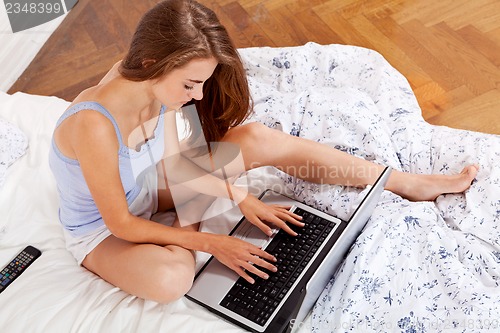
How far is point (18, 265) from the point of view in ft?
4.77

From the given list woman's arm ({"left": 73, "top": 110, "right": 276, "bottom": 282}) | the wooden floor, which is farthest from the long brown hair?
the wooden floor

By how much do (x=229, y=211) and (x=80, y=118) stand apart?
1.47ft

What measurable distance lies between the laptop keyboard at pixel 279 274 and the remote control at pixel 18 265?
47 cm

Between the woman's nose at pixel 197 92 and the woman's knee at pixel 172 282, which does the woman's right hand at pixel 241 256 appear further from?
the woman's nose at pixel 197 92

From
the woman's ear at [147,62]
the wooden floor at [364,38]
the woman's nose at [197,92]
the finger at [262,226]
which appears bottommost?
the wooden floor at [364,38]

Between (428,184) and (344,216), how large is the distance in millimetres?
222

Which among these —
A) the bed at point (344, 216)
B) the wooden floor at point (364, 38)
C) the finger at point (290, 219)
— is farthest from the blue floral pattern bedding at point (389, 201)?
the wooden floor at point (364, 38)

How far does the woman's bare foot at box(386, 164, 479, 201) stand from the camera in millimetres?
1510

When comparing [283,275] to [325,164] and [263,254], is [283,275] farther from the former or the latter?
[325,164]

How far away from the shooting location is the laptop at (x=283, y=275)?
128 cm

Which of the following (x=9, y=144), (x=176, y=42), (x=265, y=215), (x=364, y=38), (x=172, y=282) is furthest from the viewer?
(x=364, y=38)

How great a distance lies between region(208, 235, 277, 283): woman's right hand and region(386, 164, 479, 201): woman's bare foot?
38cm

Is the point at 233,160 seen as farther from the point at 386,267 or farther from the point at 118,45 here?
the point at 118,45

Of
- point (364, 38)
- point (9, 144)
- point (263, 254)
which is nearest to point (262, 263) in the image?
point (263, 254)
